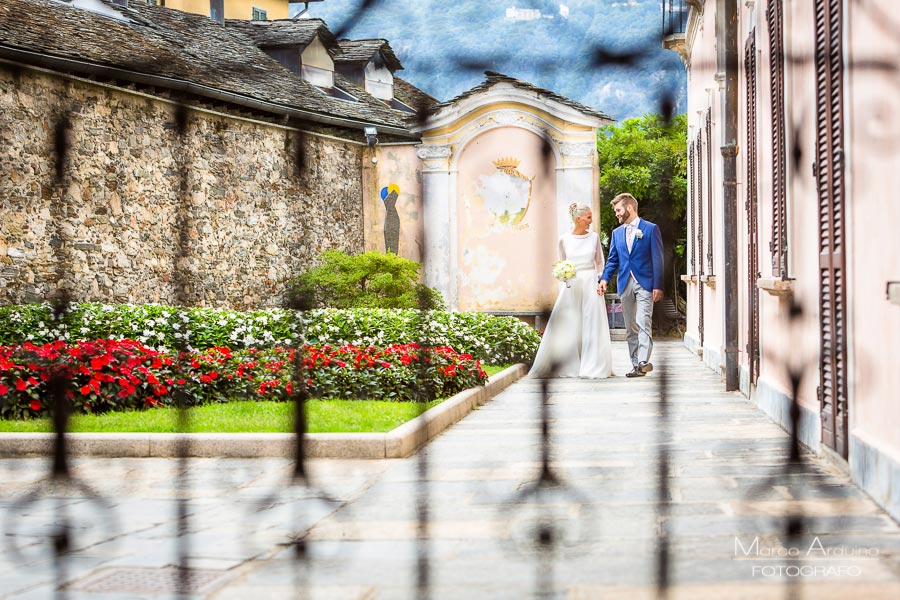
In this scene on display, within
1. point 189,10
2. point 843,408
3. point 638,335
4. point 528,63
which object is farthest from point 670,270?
point 638,335

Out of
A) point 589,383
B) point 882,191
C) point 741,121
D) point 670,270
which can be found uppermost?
point 741,121

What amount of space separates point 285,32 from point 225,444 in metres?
3.76

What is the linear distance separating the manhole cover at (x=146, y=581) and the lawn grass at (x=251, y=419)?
2199mm

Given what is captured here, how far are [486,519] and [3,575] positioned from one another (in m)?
1.39

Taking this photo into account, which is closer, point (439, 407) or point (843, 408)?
point (843, 408)

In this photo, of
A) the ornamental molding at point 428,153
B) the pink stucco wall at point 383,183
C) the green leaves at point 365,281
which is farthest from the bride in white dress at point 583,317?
the pink stucco wall at point 383,183

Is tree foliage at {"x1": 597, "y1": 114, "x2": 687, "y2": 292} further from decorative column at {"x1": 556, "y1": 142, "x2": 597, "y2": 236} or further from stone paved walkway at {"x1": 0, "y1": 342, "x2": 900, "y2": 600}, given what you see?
stone paved walkway at {"x1": 0, "y1": 342, "x2": 900, "y2": 600}

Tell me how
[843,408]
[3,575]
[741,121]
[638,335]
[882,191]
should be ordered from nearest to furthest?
[3,575], [882,191], [843,408], [741,121], [638,335]

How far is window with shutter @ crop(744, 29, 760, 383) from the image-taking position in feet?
18.9

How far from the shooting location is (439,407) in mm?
6000

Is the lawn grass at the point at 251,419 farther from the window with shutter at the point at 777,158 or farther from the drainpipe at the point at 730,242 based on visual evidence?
the drainpipe at the point at 730,242

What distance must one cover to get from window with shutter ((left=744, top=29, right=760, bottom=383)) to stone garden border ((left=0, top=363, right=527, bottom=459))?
2248mm

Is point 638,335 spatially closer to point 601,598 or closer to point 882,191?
point 882,191

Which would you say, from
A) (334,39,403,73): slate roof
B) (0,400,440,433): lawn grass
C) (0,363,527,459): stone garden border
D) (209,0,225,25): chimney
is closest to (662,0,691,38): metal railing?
(334,39,403,73): slate roof
